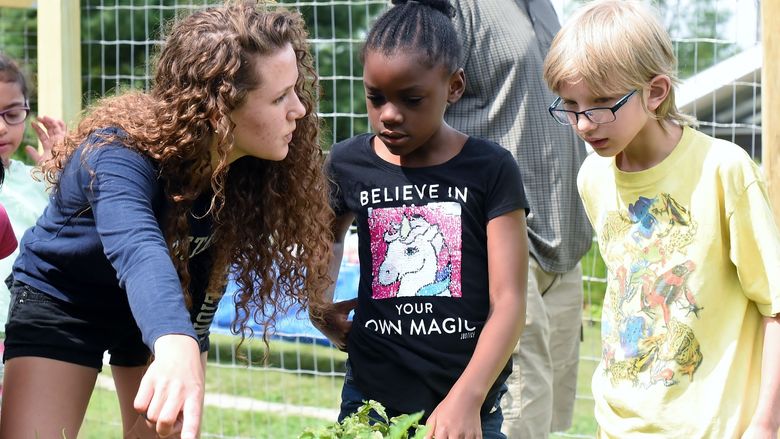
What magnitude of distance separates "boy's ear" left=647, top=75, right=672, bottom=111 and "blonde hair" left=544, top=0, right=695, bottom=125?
1 cm

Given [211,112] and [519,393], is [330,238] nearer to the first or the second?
[211,112]

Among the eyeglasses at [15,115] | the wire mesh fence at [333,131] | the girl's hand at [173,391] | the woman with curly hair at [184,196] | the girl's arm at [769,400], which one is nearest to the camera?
the girl's hand at [173,391]

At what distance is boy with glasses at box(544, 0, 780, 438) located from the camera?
2244mm

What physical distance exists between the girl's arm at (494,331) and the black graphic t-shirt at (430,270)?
0.17ft

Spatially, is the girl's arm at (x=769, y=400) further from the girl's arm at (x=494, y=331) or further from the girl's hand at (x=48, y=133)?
the girl's hand at (x=48, y=133)

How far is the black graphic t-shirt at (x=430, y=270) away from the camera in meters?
2.61

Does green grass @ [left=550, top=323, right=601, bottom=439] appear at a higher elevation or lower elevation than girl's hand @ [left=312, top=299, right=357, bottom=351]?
lower

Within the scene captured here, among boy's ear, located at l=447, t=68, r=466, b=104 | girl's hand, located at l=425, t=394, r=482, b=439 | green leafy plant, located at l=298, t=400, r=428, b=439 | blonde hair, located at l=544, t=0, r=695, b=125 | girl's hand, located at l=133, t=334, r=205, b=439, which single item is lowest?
girl's hand, located at l=425, t=394, r=482, b=439

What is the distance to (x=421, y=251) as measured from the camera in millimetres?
2639

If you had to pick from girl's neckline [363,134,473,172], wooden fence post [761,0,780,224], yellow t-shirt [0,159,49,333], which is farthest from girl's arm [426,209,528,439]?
yellow t-shirt [0,159,49,333]

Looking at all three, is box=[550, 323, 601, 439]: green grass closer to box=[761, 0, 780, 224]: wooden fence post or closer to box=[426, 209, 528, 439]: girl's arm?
box=[761, 0, 780, 224]: wooden fence post

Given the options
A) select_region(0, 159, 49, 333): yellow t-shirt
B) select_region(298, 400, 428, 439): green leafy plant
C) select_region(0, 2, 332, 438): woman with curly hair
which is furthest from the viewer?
select_region(0, 159, 49, 333): yellow t-shirt

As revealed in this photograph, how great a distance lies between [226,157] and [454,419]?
0.79 meters

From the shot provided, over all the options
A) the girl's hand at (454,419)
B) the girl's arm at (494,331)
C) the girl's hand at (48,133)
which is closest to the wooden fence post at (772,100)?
the girl's arm at (494,331)
